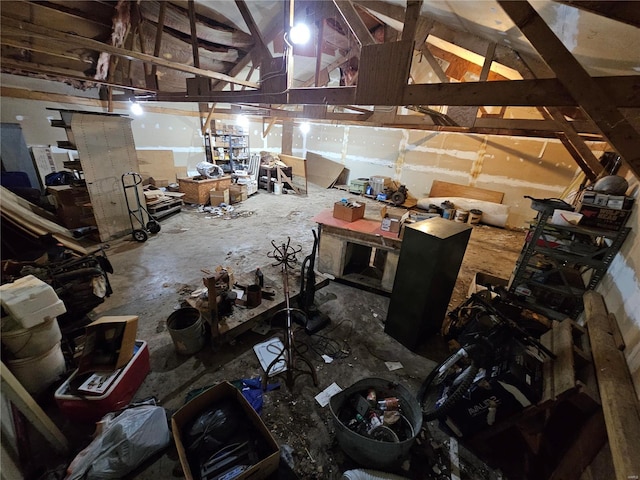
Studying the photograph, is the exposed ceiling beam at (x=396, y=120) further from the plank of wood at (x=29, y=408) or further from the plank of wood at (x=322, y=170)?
the plank of wood at (x=29, y=408)

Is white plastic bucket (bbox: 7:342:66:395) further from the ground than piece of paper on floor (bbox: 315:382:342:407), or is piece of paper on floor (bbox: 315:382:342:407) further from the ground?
white plastic bucket (bbox: 7:342:66:395)

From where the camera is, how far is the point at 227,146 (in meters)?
8.84

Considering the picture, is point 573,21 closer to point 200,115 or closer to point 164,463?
point 164,463

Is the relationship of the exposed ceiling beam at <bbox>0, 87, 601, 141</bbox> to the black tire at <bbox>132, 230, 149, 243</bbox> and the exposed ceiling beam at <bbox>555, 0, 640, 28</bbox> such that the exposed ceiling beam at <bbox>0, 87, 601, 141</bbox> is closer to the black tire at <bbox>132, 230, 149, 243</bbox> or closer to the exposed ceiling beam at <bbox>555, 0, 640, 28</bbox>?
the exposed ceiling beam at <bbox>555, 0, 640, 28</bbox>

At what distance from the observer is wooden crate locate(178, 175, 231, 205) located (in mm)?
6883

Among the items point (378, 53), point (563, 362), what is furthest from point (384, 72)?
point (563, 362)

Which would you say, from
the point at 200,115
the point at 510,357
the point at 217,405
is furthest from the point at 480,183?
the point at 200,115

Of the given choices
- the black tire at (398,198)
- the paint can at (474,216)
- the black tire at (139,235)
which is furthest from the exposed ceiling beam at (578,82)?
the black tire at (398,198)

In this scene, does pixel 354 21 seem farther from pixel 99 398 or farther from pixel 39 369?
pixel 39 369

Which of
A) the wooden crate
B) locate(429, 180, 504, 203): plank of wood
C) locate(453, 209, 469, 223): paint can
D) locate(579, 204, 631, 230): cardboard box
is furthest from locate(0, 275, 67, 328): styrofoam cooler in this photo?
locate(429, 180, 504, 203): plank of wood

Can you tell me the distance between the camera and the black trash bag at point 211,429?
167cm

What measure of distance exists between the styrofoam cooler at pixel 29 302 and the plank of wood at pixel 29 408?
303 millimetres

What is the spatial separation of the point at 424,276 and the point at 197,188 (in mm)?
6518

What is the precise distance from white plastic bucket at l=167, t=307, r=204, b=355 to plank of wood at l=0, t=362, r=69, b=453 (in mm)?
918
